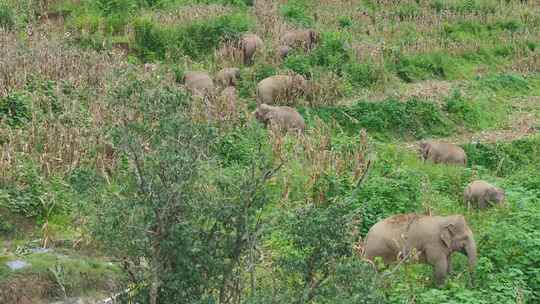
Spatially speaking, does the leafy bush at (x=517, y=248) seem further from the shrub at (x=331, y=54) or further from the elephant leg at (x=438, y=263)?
the shrub at (x=331, y=54)

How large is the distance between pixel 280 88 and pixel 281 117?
1911mm

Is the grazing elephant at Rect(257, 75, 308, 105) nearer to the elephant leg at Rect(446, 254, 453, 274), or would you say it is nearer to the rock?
the elephant leg at Rect(446, 254, 453, 274)

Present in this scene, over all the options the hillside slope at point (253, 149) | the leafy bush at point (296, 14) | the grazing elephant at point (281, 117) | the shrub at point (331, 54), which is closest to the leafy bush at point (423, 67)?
the hillside slope at point (253, 149)

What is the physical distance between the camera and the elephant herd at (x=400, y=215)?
969 centimetres

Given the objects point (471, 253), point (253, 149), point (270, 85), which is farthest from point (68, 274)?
point (270, 85)

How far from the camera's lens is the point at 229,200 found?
6305 millimetres

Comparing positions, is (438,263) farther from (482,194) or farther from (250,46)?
(250,46)

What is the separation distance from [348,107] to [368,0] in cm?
991

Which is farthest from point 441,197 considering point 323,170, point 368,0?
point 368,0

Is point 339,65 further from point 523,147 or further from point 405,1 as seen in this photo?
A: point 405,1

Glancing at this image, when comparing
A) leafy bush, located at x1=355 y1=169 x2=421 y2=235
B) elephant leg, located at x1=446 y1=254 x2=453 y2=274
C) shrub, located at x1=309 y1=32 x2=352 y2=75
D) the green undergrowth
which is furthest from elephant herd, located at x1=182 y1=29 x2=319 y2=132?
elephant leg, located at x1=446 y1=254 x2=453 y2=274

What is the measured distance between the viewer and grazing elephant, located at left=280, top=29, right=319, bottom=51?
19516 millimetres

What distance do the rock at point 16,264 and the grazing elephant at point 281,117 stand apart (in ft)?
22.2

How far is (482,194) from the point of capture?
12.4 m
